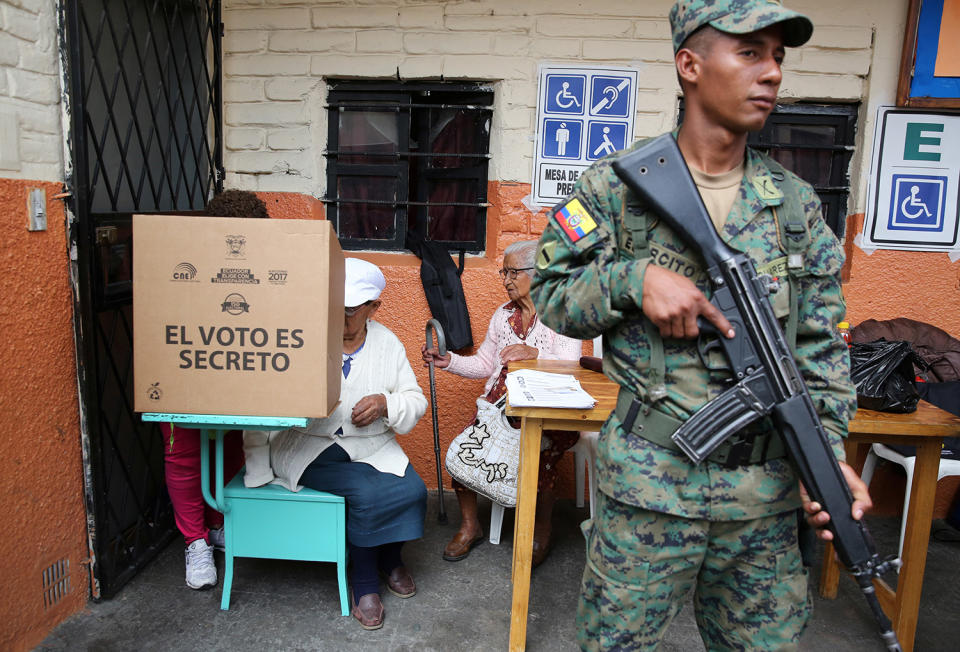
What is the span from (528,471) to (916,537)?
143 cm

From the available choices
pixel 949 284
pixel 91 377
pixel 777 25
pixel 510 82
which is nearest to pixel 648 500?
pixel 777 25

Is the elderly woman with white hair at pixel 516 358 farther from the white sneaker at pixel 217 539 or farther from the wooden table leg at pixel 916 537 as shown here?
the wooden table leg at pixel 916 537

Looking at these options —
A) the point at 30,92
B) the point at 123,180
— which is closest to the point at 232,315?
the point at 30,92

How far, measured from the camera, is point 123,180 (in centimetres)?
324

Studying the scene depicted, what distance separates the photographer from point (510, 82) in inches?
146

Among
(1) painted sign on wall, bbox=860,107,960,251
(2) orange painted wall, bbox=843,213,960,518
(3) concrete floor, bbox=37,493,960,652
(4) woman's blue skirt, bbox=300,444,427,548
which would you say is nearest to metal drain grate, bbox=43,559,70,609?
(3) concrete floor, bbox=37,493,960,652

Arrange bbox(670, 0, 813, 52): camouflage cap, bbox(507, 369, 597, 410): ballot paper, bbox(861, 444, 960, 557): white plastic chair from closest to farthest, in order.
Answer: bbox(670, 0, 813, 52): camouflage cap
bbox(507, 369, 597, 410): ballot paper
bbox(861, 444, 960, 557): white plastic chair

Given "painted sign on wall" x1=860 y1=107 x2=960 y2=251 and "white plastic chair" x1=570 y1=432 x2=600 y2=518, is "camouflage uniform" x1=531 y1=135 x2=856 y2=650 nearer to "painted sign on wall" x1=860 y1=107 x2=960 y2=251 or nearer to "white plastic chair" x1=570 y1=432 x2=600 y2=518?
"white plastic chair" x1=570 y1=432 x2=600 y2=518

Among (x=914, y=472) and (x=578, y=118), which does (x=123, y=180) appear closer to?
(x=578, y=118)

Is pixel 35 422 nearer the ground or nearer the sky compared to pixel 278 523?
nearer the sky

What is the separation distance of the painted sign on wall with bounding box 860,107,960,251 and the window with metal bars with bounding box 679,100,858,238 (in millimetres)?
152

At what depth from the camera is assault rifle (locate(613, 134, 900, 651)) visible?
4.92 feet

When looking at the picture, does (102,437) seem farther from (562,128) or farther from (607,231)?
(562,128)

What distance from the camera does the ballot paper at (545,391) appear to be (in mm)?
2412
